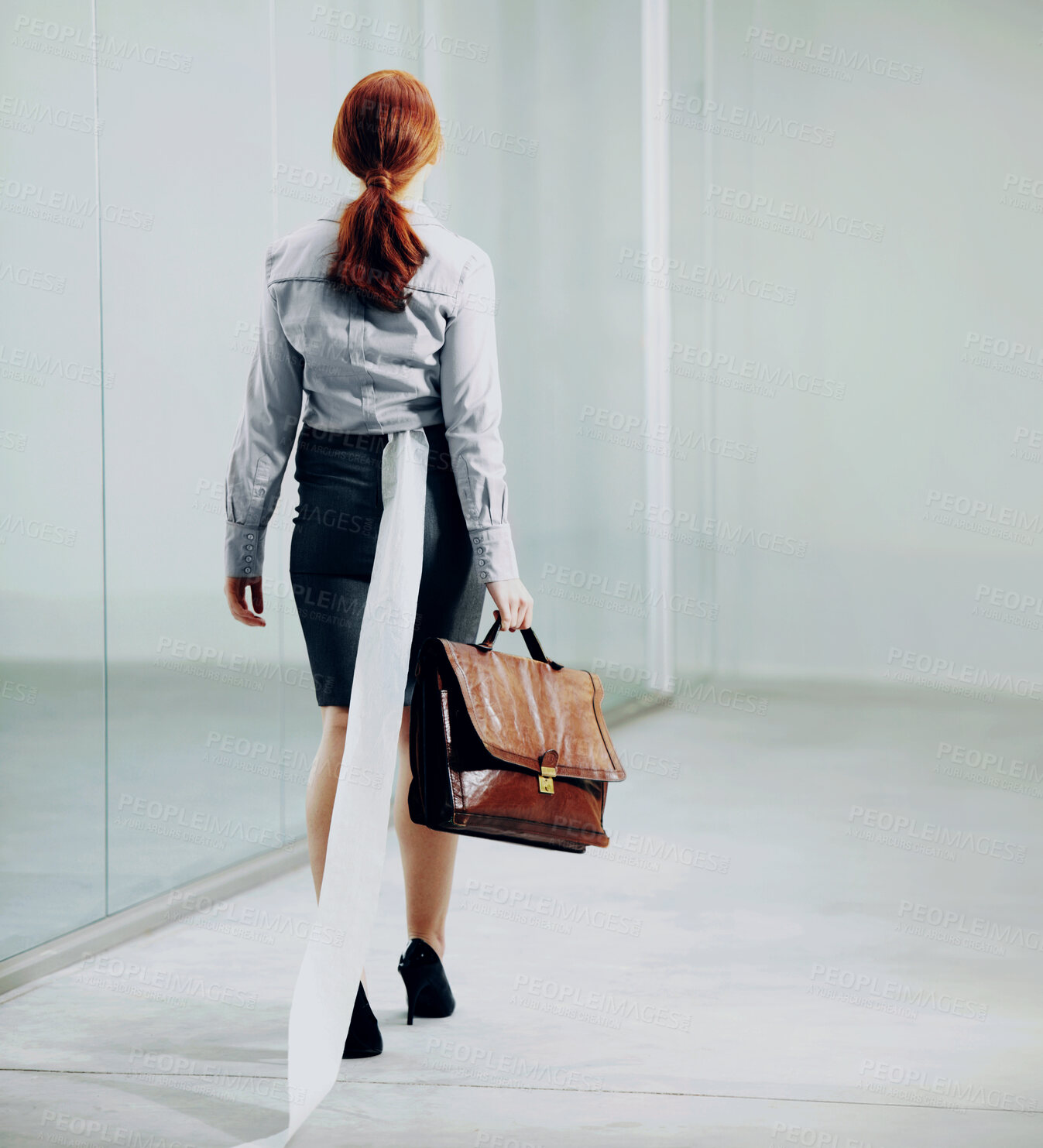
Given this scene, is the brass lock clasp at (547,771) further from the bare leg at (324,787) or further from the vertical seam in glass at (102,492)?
the vertical seam in glass at (102,492)

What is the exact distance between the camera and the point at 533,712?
1.98m

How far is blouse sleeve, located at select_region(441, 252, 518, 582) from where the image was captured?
1.98 m

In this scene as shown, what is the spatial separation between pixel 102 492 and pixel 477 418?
36.1 inches

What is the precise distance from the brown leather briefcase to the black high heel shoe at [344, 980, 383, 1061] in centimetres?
31

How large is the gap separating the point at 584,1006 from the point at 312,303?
1214 mm

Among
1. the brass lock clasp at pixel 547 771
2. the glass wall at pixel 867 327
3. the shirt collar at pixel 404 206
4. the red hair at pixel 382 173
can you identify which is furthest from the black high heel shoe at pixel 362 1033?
the glass wall at pixel 867 327

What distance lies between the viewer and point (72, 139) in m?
2.43

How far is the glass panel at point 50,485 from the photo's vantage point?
2336 mm

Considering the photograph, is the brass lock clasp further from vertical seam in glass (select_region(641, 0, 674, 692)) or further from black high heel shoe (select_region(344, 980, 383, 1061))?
vertical seam in glass (select_region(641, 0, 674, 692))

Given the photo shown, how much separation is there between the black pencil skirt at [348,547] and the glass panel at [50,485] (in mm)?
594

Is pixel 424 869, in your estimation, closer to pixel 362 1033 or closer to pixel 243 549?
pixel 362 1033

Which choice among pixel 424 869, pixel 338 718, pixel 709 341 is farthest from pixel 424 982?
pixel 709 341

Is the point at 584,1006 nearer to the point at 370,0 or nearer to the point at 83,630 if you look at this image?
the point at 83,630

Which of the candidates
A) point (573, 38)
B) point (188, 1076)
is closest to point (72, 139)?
point (188, 1076)
